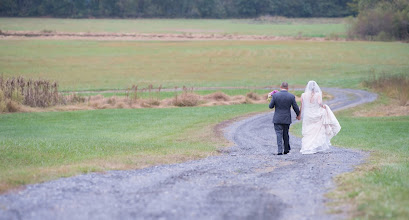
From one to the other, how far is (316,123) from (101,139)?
858 cm

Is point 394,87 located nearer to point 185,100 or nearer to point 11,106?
point 185,100

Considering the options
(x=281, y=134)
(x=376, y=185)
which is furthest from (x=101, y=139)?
(x=376, y=185)

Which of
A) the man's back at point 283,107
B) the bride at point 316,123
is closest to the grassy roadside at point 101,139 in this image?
the man's back at point 283,107

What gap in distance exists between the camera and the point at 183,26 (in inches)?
5330

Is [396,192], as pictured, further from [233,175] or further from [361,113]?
[361,113]

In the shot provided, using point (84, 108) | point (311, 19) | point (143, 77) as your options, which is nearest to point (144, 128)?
point (84, 108)

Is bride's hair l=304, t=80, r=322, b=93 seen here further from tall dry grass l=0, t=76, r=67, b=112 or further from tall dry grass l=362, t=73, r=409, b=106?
tall dry grass l=362, t=73, r=409, b=106

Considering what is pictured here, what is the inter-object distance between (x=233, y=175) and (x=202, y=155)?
157 inches

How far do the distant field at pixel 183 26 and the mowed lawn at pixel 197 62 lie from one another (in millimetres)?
15716

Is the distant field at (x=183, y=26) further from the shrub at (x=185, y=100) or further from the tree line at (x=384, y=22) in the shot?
the shrub at (x=185, y=100)

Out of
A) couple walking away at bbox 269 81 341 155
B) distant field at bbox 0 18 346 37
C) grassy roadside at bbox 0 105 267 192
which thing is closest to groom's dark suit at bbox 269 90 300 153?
couple walking away at bbox 269 81 341 155

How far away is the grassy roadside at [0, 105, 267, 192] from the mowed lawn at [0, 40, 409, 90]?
18.7m

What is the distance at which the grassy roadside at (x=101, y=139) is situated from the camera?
13023mm

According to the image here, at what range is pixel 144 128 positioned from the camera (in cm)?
2738
